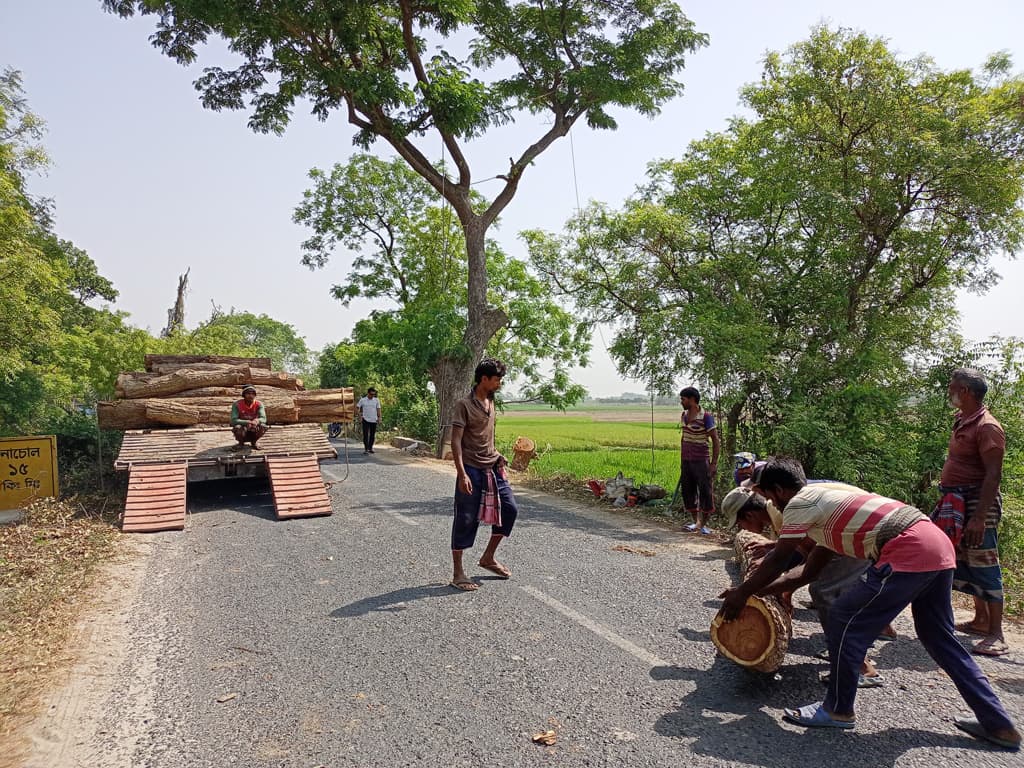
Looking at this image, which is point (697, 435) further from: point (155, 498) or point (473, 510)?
point (155, 498)

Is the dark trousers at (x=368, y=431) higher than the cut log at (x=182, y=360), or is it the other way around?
the cut log at (x=182, y=360)

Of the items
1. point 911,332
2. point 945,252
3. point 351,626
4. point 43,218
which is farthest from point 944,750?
point 43,218

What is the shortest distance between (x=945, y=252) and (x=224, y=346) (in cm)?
2526

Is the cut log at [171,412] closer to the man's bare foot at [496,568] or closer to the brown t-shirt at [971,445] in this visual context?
the man's bare foot at [496,568]

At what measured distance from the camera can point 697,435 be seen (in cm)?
788

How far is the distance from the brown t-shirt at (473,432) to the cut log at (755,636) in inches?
92.4

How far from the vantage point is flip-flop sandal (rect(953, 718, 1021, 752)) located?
2.97 m

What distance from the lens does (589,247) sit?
1237 cm

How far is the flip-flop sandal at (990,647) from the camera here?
421 centimetres

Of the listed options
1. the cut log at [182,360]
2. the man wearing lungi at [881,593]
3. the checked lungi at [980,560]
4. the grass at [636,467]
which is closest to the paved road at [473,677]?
the man wearing lungi at [881,593]

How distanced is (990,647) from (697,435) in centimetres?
390

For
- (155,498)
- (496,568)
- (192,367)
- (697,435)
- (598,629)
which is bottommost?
(598,629)

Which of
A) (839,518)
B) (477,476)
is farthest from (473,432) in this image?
(839,518)

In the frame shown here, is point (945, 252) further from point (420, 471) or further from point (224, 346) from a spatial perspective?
point (224, 346)
